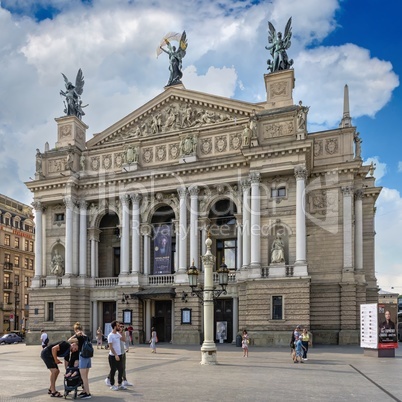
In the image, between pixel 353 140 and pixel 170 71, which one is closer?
pixel 353 140

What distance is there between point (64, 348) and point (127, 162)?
114 feet

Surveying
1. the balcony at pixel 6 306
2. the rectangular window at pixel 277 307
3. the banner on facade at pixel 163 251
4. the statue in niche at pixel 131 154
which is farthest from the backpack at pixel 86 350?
the balcony at pixel 6 306

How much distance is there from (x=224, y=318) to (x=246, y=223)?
8.92m

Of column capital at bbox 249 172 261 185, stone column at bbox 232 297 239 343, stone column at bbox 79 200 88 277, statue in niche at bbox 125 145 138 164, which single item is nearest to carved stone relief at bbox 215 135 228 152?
column capital at bbox 249 172 261 185

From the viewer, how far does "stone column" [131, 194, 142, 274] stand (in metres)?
47.8

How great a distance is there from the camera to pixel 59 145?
179ft

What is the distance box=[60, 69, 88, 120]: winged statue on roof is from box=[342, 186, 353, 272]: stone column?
3000cm

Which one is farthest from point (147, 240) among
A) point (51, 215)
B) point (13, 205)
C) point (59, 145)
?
point (13, 205)

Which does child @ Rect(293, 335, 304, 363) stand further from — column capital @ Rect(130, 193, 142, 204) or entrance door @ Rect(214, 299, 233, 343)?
column capital @ Rect(130, 193, 142, 204)

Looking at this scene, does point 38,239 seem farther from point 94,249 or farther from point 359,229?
point 359,229

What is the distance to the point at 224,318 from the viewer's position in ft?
148

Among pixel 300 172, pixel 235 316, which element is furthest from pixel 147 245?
pixel 300 172

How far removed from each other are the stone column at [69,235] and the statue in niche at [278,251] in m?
20.6

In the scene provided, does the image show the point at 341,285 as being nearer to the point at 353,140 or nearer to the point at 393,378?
the point at 353,140
